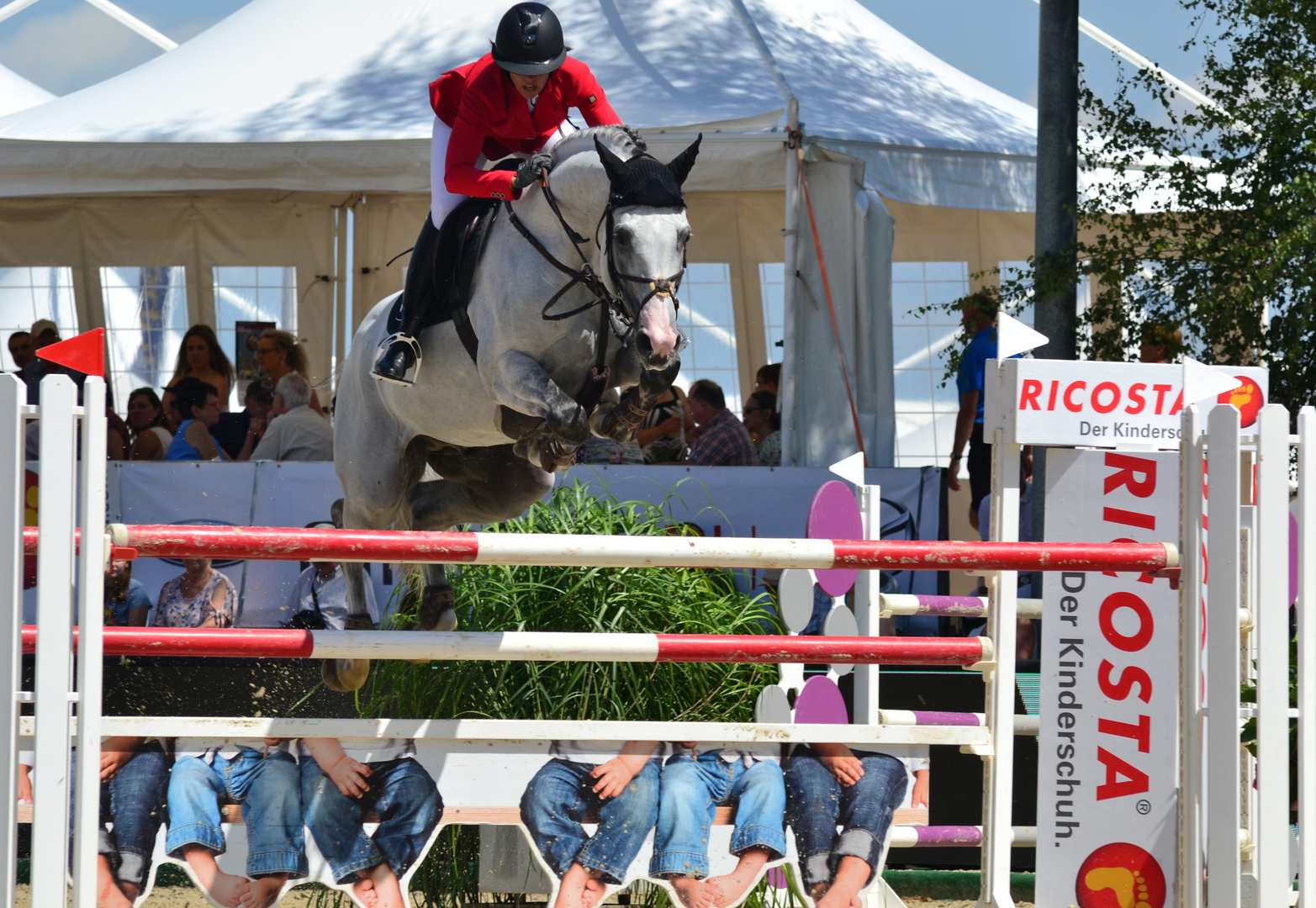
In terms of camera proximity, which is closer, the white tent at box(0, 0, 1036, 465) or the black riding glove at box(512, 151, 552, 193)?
the black riding glove at box(512, 151, 552, 193)

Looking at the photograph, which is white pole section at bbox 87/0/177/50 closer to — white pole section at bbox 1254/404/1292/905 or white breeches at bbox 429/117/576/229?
white breeches at bbox 429/117/576/229

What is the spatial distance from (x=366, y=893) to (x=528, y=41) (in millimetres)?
1813

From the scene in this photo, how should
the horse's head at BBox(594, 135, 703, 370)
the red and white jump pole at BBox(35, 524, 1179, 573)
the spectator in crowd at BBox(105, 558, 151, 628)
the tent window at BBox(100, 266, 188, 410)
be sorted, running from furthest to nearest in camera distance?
the tent window at BBox(100, 266, 188, 410) → the spectator in crowd at BBox(105, 558, 151, 628) → the horse's head at BBox(594, 135, 703, 370) → the red and white jump pole at BBox(35, 524, 1179, 573)

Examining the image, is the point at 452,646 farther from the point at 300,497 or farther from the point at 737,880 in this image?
the point at 300,497

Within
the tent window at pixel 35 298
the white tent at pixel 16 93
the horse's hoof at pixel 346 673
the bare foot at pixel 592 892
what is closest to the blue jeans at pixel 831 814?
the bare foot at pixel 592 892

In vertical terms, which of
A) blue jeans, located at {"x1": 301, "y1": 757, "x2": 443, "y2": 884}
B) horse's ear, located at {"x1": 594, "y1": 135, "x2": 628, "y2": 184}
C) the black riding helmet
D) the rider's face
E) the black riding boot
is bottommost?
blue jeans, located at {"x1": 301, "y1": 757, "x2": 443, "y2": 884}

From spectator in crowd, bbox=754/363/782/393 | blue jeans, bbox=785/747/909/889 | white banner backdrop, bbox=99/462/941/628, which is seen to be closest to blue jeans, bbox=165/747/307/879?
blue jeans, bbox=785/747/909/889

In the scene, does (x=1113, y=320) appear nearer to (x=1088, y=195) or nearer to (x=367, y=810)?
(x=1088, y=195)

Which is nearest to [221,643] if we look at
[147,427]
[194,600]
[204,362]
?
[194,600]

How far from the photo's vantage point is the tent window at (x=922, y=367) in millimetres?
9523

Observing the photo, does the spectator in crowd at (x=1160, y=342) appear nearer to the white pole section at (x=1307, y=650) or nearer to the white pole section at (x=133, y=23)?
the white pole section at (x=1307, y=650)

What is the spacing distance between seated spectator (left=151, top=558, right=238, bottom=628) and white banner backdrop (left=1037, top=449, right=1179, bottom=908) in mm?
3626

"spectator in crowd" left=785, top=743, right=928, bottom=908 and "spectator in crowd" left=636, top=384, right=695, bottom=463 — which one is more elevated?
"spectator in crowd" left=636, top=384, right=695, bottom=463

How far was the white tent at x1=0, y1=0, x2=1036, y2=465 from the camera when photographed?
6.18 meters
